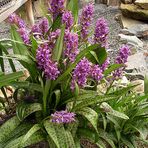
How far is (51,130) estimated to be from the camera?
2.13m

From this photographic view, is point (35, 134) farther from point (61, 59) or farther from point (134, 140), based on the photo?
point (134, 140)

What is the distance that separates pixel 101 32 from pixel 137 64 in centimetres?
235

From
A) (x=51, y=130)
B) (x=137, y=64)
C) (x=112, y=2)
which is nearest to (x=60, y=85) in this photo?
(x=51, y=130)

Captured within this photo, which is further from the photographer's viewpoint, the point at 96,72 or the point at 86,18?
the point at 86,18

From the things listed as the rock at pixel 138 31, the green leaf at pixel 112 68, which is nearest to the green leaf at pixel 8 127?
the green leaf at pixel 112 68

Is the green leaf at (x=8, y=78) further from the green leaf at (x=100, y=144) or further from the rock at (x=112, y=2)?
the rock at (x=112, y=2)

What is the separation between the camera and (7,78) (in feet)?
6.86

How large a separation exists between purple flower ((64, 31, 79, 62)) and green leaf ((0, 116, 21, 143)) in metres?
0.51

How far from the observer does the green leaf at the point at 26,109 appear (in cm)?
219

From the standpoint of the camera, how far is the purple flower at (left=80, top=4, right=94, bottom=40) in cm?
215

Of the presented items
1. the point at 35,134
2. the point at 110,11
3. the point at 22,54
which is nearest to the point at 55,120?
the point at 35,134

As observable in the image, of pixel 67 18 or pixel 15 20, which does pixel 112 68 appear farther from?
pixel 15 20

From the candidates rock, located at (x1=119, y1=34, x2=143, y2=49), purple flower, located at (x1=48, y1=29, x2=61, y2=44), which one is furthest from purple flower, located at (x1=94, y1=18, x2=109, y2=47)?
rock, located at (x1=119, y1=34, x2=143, y2=49)

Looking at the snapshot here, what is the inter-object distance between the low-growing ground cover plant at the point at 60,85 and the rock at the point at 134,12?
13.3 ft
